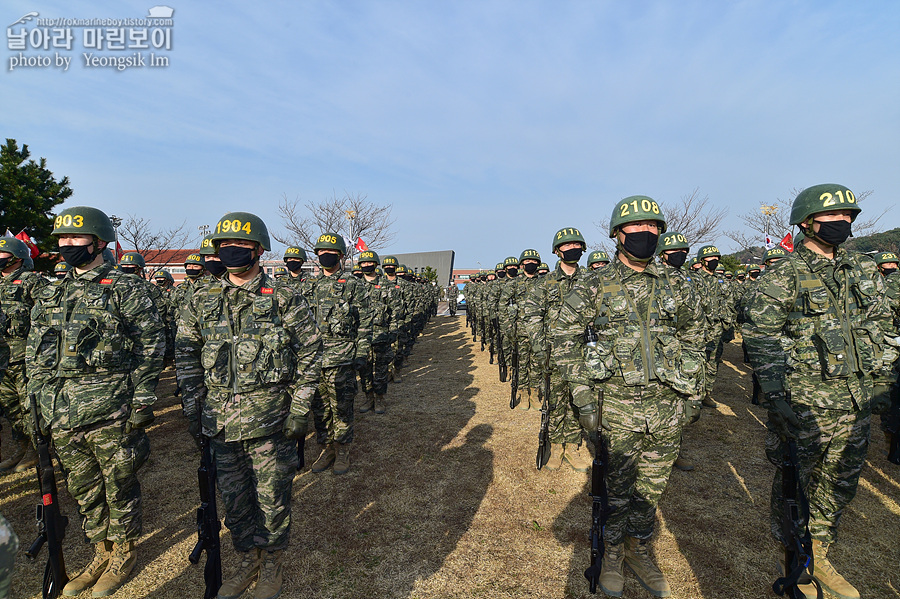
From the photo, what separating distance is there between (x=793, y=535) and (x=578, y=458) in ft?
9.49

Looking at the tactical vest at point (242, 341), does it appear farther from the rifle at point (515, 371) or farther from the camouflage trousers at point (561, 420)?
the rifle at point (515, 371)

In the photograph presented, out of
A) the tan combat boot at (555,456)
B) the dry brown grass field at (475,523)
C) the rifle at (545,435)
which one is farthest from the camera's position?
the tan combat boot at (555,456)

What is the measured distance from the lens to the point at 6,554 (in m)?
1.04

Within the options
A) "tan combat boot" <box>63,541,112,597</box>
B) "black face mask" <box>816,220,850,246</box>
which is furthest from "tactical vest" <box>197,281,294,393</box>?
"black face mask" <box>816,220,850,246</box>

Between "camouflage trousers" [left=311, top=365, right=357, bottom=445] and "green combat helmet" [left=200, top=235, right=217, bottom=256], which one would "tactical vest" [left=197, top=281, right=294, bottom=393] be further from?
"camouflage trousers" [left=311, top=365, right=357, bottom=445]

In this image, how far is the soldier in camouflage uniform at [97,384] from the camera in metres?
3.85

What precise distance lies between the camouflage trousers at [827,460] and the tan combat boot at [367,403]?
268 inches

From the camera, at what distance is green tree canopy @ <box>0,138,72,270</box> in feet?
44.8

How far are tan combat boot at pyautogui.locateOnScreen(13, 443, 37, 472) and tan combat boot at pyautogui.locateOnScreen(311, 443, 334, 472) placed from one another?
4.00 metres

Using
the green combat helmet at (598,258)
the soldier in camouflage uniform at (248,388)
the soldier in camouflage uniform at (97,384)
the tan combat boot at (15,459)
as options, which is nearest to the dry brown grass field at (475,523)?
the tan combat boot at (15,459)

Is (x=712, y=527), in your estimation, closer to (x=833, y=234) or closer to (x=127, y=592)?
(x=833, y=234)

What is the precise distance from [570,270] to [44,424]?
643 centimetres

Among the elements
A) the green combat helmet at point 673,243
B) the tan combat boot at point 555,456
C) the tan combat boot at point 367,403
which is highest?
the green combat helmet at point 673,243

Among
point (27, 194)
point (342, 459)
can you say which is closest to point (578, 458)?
point (342, 459)
